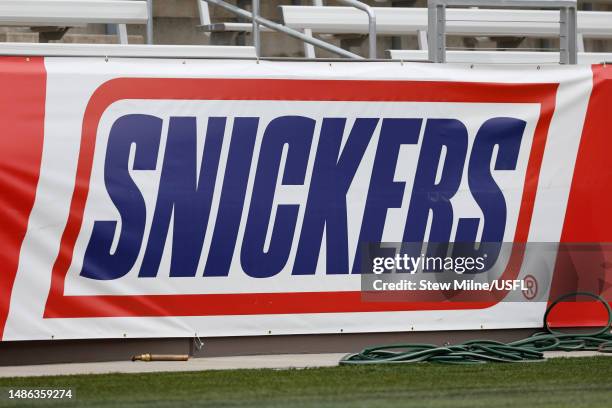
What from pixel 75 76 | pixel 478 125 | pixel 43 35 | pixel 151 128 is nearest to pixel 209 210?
pixel 151 128

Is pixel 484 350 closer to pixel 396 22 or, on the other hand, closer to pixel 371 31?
pixel 371 31

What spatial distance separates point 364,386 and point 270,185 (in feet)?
7.80

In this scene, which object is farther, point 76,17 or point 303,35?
point 76,17

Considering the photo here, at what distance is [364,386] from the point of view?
26.2 feet

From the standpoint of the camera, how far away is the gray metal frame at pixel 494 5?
10.6 m

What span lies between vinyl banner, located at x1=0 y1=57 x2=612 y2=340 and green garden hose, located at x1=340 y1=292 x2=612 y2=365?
427 mm

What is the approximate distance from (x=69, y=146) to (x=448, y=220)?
3.03 m

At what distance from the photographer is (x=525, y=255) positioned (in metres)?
10.4

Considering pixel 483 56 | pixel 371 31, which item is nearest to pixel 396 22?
pixel 483 56

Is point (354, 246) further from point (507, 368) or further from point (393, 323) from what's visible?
point (507, 368)

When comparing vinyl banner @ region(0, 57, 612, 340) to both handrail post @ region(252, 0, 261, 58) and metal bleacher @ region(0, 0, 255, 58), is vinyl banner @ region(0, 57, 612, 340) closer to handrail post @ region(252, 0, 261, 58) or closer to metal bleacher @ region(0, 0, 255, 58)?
handrail post @ region(252, 0, 261, 58)

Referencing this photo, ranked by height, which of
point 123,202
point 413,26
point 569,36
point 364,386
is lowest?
point 364,386

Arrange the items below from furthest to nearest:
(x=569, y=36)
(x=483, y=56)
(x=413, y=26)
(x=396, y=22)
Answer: (x=413, y=26) → (x=396, y=22) → (x=483, y=56) → (x=569, y=36)

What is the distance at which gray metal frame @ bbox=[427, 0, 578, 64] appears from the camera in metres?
10.6
